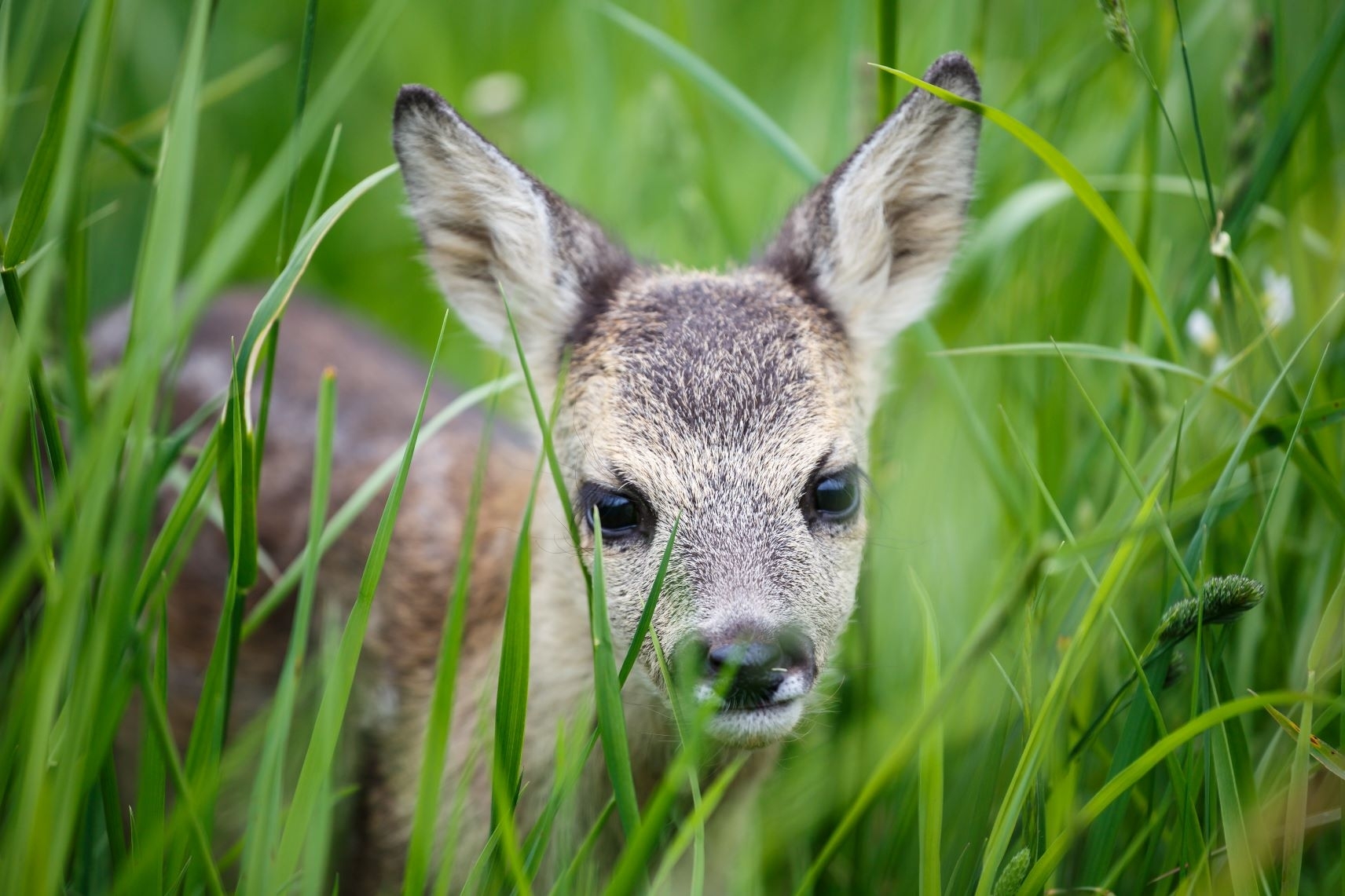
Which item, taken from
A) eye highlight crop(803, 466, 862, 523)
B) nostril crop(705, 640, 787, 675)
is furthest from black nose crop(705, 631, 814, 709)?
eye highlight crop(803, 466, 862, 523)

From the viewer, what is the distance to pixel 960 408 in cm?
388

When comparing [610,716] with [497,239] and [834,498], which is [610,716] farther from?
[497,239]

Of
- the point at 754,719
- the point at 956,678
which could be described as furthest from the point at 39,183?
the point at 956,678

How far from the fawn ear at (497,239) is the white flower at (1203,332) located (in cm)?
199

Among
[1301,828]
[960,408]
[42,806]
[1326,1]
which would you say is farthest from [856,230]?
[42,806]

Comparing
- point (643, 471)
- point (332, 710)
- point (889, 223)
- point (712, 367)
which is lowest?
point (332, 710)

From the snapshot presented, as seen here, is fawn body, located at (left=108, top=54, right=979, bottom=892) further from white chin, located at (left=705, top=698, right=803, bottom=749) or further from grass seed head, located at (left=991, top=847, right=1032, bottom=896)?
grass seed head, located at (left=991, top=847, right=1032, bottom=896)

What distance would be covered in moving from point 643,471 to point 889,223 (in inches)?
54.8

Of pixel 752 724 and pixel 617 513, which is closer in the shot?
pixel 752 724

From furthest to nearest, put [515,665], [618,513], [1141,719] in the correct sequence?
[618,513] < [1141,719] < [515,665]

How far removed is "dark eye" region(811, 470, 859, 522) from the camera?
3219 mm

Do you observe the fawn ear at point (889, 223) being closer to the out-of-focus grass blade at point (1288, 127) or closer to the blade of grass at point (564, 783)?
the out-of-focus grass blade at point (1288, 127)

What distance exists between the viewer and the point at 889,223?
12.7 ft

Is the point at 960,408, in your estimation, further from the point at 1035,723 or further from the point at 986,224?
the point at 1035,723
